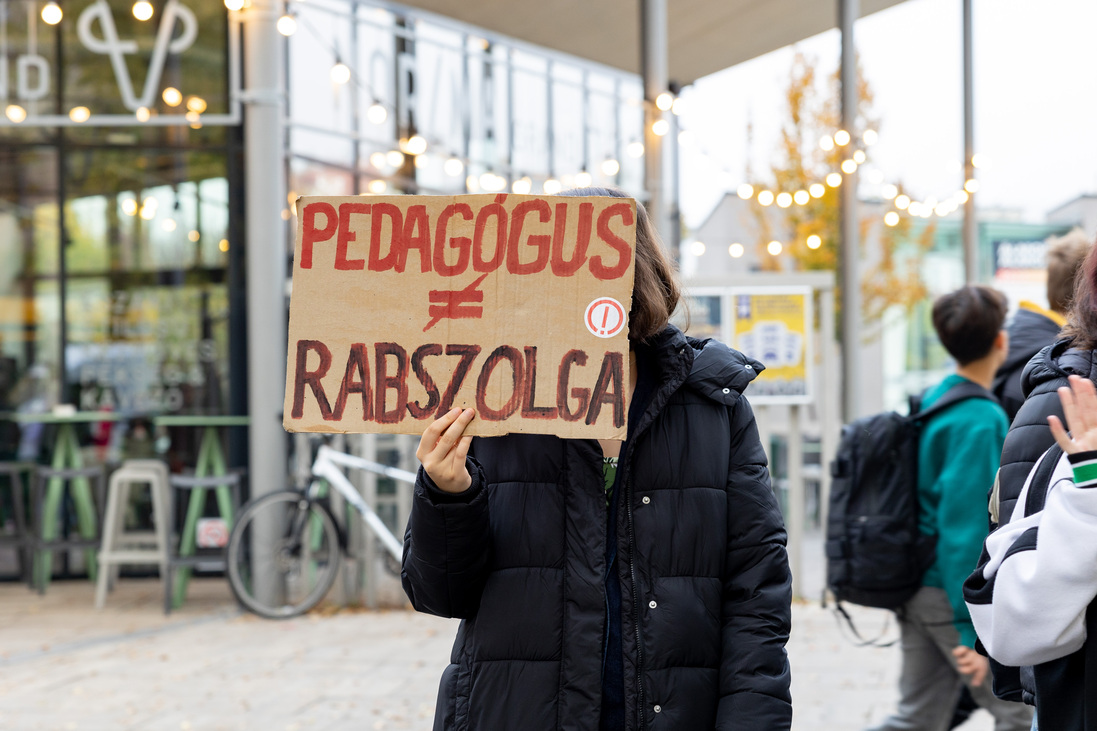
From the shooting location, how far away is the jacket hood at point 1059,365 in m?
2.02

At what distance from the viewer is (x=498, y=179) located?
15281 millimetres

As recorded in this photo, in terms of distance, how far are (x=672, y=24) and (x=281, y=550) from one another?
854cm

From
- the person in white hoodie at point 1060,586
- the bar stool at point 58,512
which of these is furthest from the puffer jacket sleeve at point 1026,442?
the bar stool at point 58,512

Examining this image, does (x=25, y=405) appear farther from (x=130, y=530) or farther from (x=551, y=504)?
(x=551, y=504)

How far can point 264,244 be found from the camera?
7.71 m

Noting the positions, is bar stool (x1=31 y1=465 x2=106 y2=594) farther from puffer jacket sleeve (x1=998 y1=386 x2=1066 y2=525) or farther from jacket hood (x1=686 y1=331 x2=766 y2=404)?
puffer jacket sleeve (x1=998 y1=386 x2=1066 y2=525)

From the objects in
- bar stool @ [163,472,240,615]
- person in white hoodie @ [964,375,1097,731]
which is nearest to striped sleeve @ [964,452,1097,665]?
person in white hoodie @ [964,375,1097,731]

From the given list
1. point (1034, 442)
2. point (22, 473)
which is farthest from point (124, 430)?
point (1034, 442)

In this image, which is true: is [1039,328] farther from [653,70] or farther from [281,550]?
[653,70]

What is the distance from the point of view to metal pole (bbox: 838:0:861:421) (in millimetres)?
11570

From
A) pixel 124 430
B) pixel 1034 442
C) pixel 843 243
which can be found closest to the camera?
pixel 1034 442

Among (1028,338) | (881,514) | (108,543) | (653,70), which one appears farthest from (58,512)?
(1028,338)

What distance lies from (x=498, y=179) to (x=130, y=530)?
817cm

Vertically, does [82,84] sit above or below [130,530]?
above
